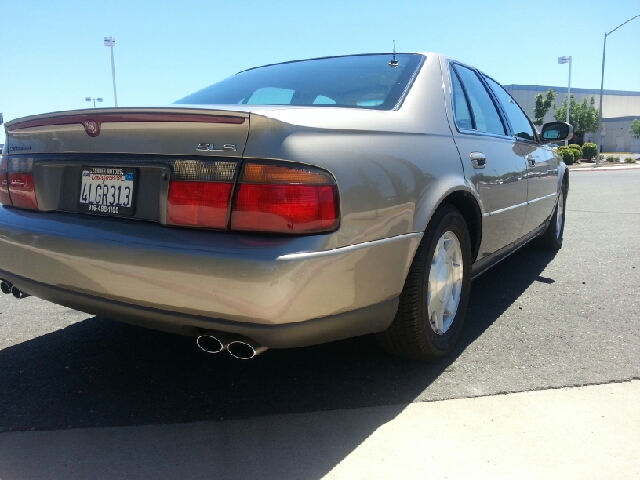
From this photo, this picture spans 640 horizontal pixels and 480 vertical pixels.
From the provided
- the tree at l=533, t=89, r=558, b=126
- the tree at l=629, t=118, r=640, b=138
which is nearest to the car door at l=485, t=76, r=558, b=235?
the tree at l=533, t=89, r=558, b=126

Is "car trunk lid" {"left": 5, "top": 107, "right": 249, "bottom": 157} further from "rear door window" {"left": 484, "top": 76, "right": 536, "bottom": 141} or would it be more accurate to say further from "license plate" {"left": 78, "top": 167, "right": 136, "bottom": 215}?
"rear door window" {"left": 484, "top": 76, "right": 536, "bottom": 141}

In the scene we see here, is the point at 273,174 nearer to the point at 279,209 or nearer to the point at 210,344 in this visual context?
the point at 279,209

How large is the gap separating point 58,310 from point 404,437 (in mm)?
2498

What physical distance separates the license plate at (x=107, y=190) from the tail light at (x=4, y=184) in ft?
1.92

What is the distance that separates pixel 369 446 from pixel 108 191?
138cm

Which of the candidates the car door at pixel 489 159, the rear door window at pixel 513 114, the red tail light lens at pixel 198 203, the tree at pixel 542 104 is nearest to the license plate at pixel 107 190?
Answer: the red tail light lens at pixel 198 203

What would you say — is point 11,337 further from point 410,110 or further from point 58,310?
point 410,110

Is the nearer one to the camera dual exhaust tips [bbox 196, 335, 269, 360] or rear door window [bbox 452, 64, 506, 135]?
dual exhaust tips [bbox 196, 335, 269, 360]

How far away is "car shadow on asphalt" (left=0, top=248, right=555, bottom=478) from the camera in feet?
6.95

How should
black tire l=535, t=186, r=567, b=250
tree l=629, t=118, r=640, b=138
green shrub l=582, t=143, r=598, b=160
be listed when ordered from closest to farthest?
1. black tire l=535, t=186, r=567, b=250
2. green shrub l=582, t=143, r=598, b=160
3. tree l=629, t=118, r=640, b=138

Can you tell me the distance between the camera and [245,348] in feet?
6.40

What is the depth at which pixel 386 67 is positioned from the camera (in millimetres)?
2924

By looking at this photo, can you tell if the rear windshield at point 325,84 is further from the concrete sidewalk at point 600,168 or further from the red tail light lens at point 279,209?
the concrete sidewalk at point 600,168

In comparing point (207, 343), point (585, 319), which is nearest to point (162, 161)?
point (207, 343)
